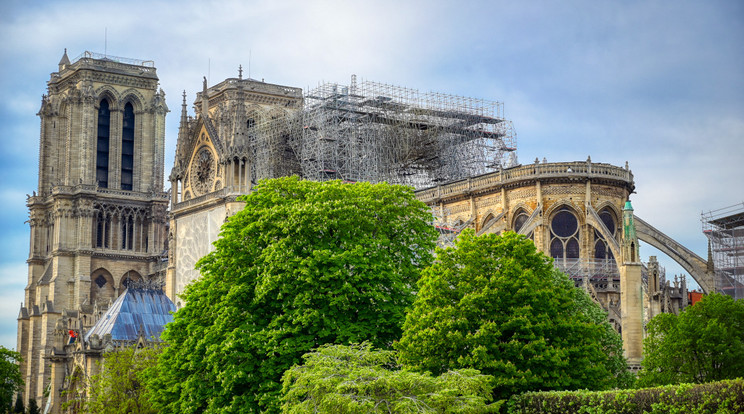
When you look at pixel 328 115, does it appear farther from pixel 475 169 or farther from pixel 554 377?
pixel 554 377

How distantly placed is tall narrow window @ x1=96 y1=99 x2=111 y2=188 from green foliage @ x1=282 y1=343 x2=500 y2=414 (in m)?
69.8

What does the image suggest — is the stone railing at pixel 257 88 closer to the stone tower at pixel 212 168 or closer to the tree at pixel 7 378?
the stone tower at pixel 212 168

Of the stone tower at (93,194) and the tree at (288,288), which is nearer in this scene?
the tree at (288,288)

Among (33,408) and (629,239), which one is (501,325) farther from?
(33,408)

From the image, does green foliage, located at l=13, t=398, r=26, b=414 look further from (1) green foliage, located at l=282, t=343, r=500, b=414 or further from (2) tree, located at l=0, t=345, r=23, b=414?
(1) green foliage, located at l=282, t=343, r=500, b=414

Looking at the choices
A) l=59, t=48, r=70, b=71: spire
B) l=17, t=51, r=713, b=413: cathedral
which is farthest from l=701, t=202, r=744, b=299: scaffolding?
l=59, t=48, r=70, b=71: spire

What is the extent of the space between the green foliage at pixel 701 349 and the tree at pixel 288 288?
30.8 ft

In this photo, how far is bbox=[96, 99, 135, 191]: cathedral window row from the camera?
101750mm

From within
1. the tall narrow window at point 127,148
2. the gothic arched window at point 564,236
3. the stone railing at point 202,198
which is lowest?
the gothic arched window at point 564,236

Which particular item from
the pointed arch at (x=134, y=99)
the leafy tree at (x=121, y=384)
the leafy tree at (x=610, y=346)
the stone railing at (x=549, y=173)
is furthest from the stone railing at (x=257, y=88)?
the leafy tree at (x=610, y=346)

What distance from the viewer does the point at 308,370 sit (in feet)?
117

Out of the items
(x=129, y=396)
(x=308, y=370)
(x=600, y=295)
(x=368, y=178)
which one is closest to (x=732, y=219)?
(x=600, y=295)

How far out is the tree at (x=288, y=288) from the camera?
40.3 metres

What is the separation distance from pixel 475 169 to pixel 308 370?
156 feet
